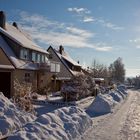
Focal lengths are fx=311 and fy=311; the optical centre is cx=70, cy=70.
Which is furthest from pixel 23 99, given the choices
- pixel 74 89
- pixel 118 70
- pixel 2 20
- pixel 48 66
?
pixel 118 70

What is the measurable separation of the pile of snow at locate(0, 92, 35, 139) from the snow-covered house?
14.3 m

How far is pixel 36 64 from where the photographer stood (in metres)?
37.6

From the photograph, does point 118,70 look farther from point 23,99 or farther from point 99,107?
point 23,99

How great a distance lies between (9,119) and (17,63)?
20.3 meters

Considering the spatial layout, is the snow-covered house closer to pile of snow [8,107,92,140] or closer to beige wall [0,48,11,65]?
beige wall [0,48,11,65]

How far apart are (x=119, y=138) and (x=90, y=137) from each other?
127 cm

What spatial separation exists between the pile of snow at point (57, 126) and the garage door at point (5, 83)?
16488mm

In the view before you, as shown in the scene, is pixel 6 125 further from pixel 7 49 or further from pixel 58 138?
pixel 7 49

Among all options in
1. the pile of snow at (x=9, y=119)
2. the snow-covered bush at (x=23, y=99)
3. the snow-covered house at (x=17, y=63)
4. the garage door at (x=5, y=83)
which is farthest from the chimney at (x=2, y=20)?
the pile of snow at (x=9, y=119)

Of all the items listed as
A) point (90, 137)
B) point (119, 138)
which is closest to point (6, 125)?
point (90, 137)

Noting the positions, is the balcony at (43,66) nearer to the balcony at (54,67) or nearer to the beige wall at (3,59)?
the balcony at (54,67)

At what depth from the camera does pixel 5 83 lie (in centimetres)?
3044

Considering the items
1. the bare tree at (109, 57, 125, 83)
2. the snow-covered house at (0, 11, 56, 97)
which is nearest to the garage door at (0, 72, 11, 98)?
the snow-covered house at (0, 11, 56, 97)

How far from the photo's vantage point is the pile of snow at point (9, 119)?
11506mm
